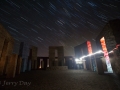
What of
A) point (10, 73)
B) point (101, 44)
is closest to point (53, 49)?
point (101, 44)

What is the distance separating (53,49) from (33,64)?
6989 millimetres

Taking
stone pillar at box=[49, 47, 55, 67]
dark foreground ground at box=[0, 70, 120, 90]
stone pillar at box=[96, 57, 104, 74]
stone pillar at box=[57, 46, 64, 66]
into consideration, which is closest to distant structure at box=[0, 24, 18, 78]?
dark foreground ground at box=[0, 70, 120, 90]

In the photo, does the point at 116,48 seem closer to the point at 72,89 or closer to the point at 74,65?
the point at 72,89

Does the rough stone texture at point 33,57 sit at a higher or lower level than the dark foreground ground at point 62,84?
higher

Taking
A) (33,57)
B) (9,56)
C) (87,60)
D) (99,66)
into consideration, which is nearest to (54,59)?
(33,57)

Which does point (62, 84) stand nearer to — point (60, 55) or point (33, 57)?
point (60, 55)

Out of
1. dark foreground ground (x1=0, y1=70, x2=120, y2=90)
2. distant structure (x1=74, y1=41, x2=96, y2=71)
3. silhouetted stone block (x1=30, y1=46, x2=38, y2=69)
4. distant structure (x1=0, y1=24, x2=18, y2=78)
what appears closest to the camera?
dark foreground ground (x1=0, y1=70, x2=120, y2=90)

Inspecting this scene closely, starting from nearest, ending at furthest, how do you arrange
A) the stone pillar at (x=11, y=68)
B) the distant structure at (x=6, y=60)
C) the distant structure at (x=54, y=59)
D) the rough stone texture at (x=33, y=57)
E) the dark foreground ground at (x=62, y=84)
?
1. the dark foreground ground at (x=62, y=84)
2. the stone pillar at (x=11, y=68)
3. the distant structure at (x=6, y=60)
4. the distant structure at (x=54, y=59)
5. the rough stone texture at (x=33, y=57)

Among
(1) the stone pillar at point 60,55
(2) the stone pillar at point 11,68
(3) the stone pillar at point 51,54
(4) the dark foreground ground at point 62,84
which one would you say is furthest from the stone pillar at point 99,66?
(3) the stone pillar at point 51,54

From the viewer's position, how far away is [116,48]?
6.09 m

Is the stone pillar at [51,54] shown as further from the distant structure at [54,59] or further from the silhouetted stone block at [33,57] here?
the silhouetted stone block at [33,57]

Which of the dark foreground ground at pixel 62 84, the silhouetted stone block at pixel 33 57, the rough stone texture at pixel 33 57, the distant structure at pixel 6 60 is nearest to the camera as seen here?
the dark foreground ground at pixel 62 84

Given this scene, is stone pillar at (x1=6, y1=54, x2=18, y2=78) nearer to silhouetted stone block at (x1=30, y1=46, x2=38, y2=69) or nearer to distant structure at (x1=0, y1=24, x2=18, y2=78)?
distant structure at (x1=0, y1=24, x2=18, y2=78)

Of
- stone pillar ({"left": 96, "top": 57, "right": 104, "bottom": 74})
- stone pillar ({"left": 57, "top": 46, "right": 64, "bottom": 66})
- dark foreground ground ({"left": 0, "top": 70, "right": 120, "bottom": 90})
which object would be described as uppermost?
stone pillar ({"left": 57, "top": 46, "right": 64, "bottom": 66})
